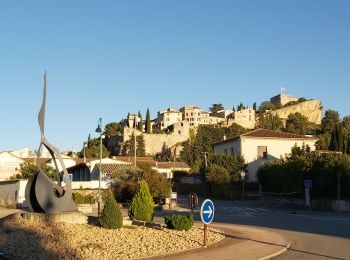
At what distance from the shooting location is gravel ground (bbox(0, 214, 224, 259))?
12508 mm

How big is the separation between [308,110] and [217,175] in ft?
429

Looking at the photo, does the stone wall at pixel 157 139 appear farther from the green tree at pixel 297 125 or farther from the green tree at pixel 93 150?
the green tree at pixel 297 125

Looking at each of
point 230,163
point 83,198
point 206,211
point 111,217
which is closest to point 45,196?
point 111,217

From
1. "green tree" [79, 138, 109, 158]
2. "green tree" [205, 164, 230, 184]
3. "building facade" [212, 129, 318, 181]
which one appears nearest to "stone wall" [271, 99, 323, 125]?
"green tree" [79, 138, 109, 158]

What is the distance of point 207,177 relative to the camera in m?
58.6

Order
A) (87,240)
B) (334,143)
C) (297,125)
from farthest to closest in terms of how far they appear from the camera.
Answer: (297,125)
(334,143)
(87,240)

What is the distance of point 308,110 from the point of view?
181 metres

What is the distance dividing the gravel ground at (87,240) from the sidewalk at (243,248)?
491 mm

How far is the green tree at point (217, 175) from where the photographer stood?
191 ft

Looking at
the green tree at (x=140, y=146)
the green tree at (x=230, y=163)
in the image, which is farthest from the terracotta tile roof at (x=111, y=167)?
the green tree at (x=140, y=146)

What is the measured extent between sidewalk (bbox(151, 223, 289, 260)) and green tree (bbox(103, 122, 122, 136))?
154 metres

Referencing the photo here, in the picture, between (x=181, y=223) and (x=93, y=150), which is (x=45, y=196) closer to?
(x=181, y=223)

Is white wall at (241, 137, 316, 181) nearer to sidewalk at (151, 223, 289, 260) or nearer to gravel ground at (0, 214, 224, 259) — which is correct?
sidewalk at (151, 223, 289, 260)

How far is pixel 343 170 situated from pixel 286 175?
321 inches
